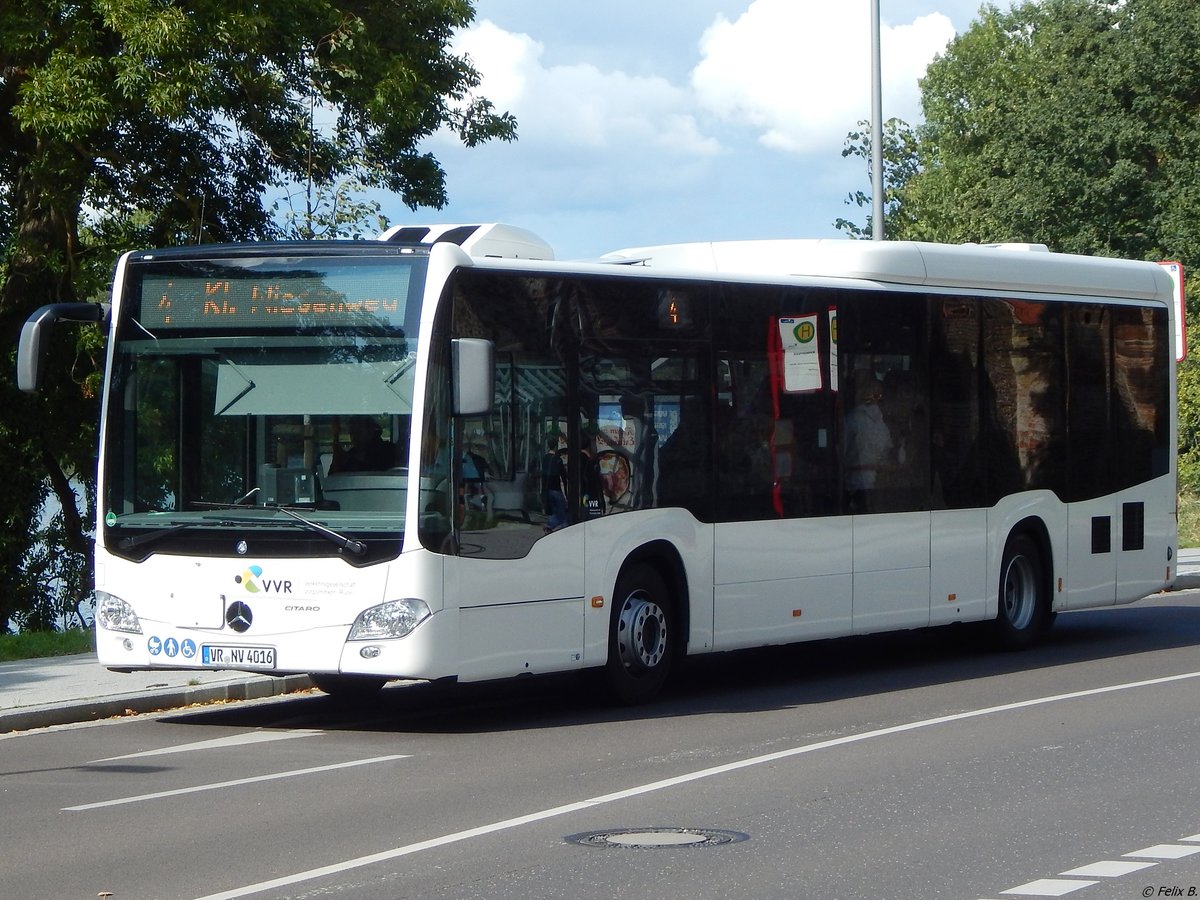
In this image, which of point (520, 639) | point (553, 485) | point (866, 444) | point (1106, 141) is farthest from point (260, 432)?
point (1106, 141)

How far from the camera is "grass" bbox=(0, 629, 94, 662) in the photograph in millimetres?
15375

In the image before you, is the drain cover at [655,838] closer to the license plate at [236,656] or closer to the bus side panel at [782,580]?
the license plate at [236,656]

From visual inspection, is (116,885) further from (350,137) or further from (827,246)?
(350,137)

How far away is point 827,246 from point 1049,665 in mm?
3921

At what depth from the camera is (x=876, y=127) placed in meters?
22.5

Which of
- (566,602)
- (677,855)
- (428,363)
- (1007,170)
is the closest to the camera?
(677,855)

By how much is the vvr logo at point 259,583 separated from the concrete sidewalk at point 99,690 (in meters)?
1.85

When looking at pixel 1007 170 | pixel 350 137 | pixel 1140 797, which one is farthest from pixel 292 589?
pixel 1007 170

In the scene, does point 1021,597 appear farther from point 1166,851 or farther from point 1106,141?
point 1106,141

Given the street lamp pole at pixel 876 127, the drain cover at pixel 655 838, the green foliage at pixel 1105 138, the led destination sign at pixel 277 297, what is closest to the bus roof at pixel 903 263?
the led destination sign at pixel 277 297

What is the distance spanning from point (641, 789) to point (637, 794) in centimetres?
14

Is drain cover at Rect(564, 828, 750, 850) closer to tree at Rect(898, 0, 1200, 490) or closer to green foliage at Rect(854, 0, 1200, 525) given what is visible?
green foliage at Rect(854, 0, 1200, 525)

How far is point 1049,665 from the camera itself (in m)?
15.3

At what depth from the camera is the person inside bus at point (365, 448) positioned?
1112 centimetres
